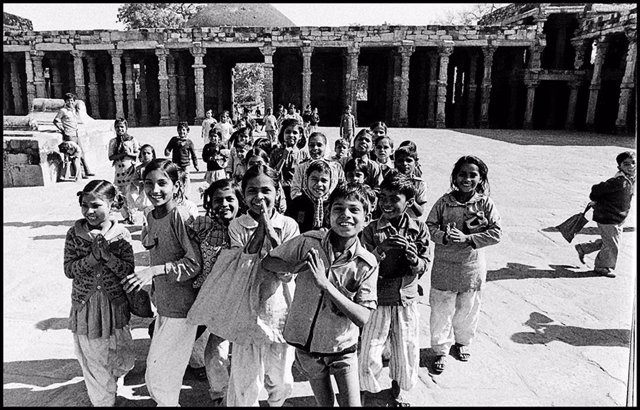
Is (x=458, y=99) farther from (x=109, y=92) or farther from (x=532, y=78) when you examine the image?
(x=109, y=92)

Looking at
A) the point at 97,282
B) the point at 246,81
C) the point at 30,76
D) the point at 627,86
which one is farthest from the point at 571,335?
the point at 246,81

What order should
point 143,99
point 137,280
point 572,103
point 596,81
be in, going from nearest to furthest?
point 137,280 < point 596,81 < point 572,103 < point 143,99

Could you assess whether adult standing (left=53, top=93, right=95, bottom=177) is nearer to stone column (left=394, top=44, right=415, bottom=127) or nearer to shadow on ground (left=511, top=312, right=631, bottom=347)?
shadow on ground (left=511, top=312, right=631, bottom=347)

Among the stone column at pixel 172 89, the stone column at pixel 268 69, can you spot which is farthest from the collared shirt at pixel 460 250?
the stone column at pixel 172 89

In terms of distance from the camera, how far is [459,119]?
24.1m

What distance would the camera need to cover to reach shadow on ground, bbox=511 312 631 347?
3682 mm

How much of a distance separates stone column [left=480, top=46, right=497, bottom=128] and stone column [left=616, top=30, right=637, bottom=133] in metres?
4.82

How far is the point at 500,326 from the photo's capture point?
12.8ft

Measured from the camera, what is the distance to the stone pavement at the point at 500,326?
2957mm

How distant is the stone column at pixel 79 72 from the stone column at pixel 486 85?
656 inches

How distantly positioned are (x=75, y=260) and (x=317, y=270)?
1.33 meters

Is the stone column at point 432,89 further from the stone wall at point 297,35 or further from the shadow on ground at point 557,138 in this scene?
the shadow on ground at point 557,138

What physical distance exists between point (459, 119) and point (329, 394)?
917 inches

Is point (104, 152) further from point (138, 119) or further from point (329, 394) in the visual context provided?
point (138, 119)
